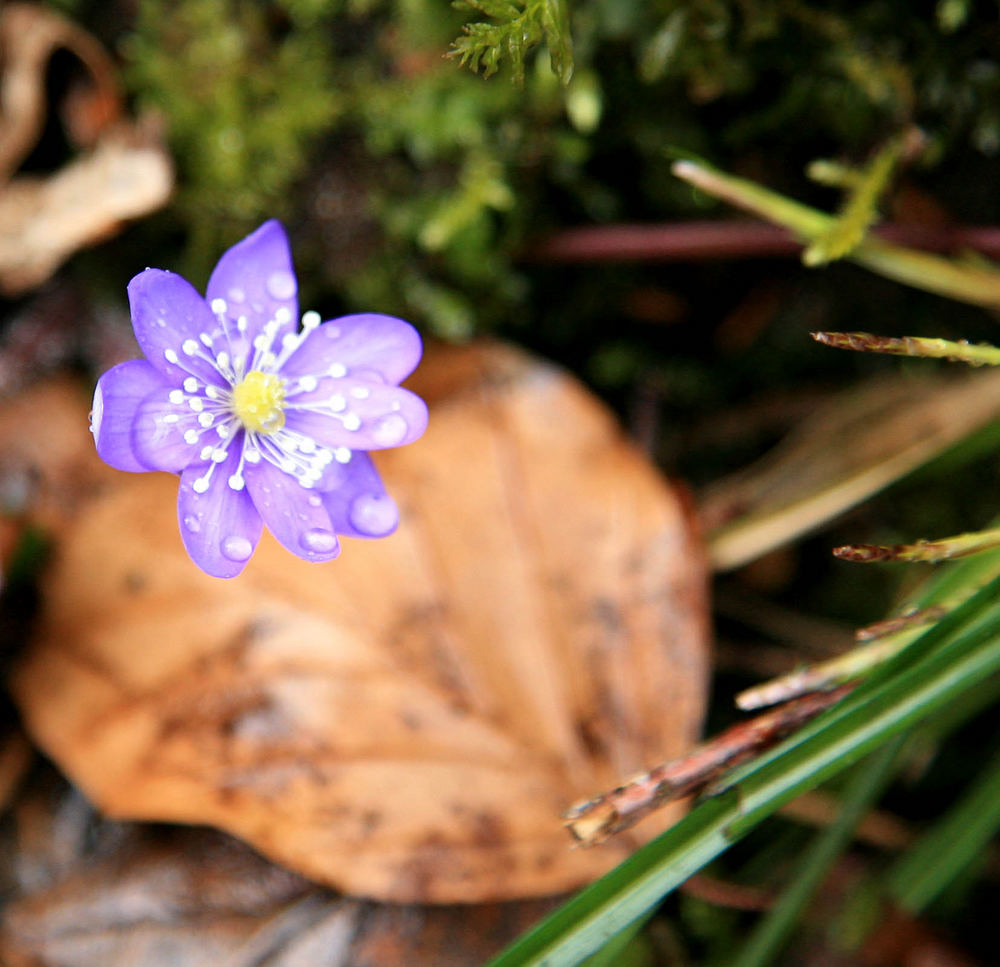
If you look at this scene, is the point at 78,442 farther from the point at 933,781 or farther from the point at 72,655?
the point at 933,781

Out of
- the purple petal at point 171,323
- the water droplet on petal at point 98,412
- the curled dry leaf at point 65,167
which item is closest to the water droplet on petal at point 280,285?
the purple petal at point 171,323

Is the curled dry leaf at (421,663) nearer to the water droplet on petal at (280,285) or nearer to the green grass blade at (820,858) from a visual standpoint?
the green grass blade at (820,858)

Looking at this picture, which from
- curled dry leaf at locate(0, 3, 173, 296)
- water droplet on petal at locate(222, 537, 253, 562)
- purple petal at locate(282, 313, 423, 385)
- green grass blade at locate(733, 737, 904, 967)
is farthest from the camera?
→ curled dry leaf at locate(0, 3, 173, 296)

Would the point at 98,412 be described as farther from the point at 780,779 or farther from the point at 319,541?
the point at 780,779

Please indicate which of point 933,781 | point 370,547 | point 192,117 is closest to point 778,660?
point 933,781

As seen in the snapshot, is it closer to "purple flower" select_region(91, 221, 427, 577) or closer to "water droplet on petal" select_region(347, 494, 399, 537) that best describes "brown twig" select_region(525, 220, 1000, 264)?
"purple flower" select_region(91, 221, 427, 577)

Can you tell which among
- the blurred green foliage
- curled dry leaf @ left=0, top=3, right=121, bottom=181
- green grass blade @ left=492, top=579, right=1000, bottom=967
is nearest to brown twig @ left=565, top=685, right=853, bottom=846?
green grass blade @ left=492, top=579, right=1000, bottom=967
